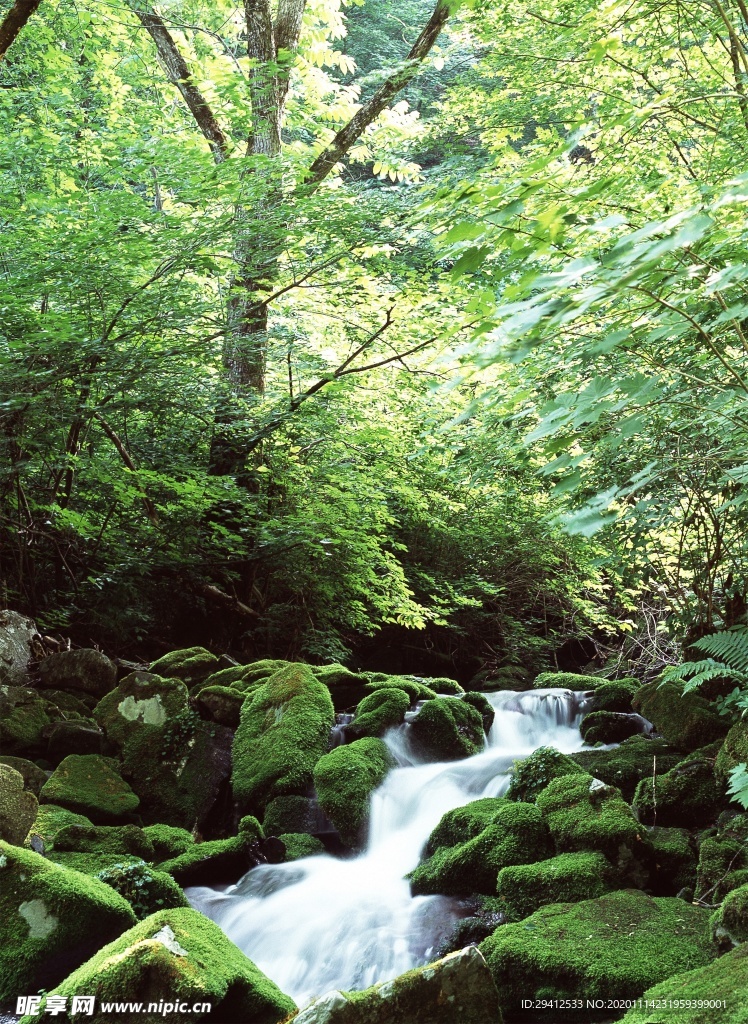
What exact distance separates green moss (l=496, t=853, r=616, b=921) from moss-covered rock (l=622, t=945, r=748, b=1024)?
1.11 meters

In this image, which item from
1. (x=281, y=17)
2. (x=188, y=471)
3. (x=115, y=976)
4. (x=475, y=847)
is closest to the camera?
(x=115, y=976)

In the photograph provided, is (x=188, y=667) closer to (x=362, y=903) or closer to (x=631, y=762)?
(x=362, y=903)

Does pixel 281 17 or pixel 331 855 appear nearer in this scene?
pixel 331 855

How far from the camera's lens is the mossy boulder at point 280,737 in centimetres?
607

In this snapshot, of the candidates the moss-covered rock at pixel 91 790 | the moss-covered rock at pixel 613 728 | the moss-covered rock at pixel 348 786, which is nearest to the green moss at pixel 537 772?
the moss-covered rock at pixel 348 786

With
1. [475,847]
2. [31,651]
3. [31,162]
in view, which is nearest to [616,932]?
[475,847]

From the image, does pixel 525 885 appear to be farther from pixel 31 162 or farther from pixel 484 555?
pixel 484 555

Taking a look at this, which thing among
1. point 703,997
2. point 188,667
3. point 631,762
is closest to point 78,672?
point 188,667

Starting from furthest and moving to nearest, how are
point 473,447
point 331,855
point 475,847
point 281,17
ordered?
point 281,17, point 473,447, point 331,855, point 475,847

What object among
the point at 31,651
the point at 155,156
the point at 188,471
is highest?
the point at 155,156

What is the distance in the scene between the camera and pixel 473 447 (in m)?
6.20

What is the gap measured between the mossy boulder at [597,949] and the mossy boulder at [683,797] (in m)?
0.87

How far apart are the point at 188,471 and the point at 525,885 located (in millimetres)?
5616

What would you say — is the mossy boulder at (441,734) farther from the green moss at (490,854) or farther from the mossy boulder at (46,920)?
the mossy boulder at (46,920)
